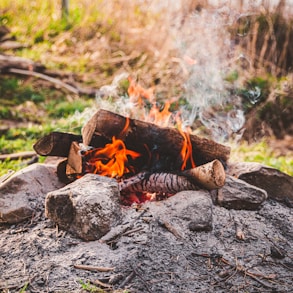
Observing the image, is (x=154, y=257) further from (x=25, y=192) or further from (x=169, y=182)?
(x=25, y=192)

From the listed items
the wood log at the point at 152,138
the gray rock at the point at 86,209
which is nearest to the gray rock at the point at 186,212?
the gray rock at the point at 86,209

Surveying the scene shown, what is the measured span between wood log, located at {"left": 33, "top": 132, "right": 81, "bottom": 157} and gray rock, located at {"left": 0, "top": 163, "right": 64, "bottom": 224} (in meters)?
0.18

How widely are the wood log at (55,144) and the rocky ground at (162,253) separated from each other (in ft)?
1.74

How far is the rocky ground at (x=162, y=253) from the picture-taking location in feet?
8.71

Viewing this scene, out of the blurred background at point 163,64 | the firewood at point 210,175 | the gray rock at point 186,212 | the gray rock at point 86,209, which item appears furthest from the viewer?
the blurred background at point 163,64

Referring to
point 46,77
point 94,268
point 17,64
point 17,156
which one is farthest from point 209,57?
point 94,268

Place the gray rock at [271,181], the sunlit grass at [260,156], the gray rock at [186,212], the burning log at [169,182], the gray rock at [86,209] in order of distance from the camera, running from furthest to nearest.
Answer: the sunlit grass at [260,156], the gray rock at [271,181], the burning log at [169,182], the gray rock at [186,212], the gray rock at [86,209]

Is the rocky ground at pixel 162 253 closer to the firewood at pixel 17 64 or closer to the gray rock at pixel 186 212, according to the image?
the gray rock at pixel 186 212

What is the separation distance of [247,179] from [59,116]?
15.0ft

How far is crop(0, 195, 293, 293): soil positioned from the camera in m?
2.65

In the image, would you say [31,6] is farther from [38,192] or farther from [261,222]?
[261,222]

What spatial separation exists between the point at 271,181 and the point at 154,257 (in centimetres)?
136

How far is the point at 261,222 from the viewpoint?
335 centimetres

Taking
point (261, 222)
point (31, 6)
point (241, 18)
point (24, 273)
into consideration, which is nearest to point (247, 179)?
point (261, 222)
